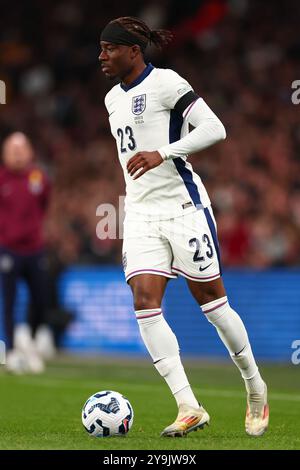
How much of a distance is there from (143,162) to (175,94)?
57 cm

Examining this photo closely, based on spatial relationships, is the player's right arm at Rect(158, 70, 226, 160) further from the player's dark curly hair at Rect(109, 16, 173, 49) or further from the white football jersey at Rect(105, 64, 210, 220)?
the player's dark curly hair at Rect(109, 16, 173, 49)

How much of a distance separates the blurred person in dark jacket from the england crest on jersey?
5760 millimetres

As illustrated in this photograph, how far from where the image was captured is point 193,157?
1886 centimetres

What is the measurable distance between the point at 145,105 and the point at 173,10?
15556mm

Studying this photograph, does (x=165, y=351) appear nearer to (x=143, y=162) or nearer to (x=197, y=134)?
(x=143, y=162)

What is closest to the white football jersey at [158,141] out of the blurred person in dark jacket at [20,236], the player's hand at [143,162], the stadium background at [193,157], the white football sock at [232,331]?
the player's hand at [143,162]

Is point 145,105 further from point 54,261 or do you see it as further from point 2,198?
point 54,261

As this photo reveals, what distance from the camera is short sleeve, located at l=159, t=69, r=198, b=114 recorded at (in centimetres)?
696

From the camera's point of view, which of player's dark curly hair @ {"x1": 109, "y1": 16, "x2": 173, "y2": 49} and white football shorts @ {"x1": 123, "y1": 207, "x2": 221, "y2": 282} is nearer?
white football shorts @ {"x1": 123, "y1": 207, "x2": 221, "y2": 282}

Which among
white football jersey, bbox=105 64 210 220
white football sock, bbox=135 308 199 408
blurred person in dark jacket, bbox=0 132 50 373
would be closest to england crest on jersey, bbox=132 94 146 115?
white football jersey, bbox=105 64 210 220

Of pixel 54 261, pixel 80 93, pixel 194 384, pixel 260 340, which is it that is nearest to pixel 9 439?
pixel 194 384

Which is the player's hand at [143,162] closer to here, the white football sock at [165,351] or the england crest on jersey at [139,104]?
the england crest on jersey at [139,104]

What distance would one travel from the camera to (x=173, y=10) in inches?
874

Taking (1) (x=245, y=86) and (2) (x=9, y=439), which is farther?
(1) (x=245, y=86)
